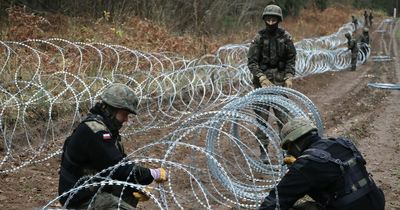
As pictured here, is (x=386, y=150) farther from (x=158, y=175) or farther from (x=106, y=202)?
(x=106, y=202)

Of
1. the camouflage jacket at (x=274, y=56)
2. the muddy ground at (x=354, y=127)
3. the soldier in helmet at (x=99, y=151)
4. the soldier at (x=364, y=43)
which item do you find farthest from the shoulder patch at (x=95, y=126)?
the soldier at (x=364, y=43)

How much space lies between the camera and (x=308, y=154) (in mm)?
3600

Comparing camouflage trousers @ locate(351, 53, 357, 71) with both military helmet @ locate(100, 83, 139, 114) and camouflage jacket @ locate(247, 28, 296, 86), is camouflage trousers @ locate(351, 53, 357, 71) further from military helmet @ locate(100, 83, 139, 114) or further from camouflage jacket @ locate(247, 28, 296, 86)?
military helmet @ locate(100, 83, 139, 114)

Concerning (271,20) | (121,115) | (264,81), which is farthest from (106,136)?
(271,20)

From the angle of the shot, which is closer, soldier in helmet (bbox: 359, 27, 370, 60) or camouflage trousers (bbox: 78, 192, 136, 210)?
camouflage trousers (bbox: 78, 192, 136, 210)

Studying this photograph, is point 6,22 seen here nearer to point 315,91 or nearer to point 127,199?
point 315,91

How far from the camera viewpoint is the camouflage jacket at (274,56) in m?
7.07

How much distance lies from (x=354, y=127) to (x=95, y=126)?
6.93 meters

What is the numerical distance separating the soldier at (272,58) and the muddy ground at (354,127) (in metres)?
1.81

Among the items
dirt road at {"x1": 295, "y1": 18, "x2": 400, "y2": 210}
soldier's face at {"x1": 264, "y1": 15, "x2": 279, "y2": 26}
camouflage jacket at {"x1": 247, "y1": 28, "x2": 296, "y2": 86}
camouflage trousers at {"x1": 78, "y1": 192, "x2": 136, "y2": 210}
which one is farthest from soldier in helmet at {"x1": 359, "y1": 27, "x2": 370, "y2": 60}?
camouflage trousers at {"x1": 78, "y1": 192, "x2": 136, "y2": 210}

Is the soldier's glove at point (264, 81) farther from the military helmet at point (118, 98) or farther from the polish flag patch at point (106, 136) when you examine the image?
the polish flag patch at point (106, 136)

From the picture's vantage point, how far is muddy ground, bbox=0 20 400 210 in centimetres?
632

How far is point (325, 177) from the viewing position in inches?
140

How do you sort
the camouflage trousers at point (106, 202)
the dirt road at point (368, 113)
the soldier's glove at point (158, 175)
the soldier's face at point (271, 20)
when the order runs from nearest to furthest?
the camouflage trousers at point (106, 202)
the soldier's glove at point (158, 175)
the soldier's face at point (271, 20)
the dirt road at point (368, 113)
